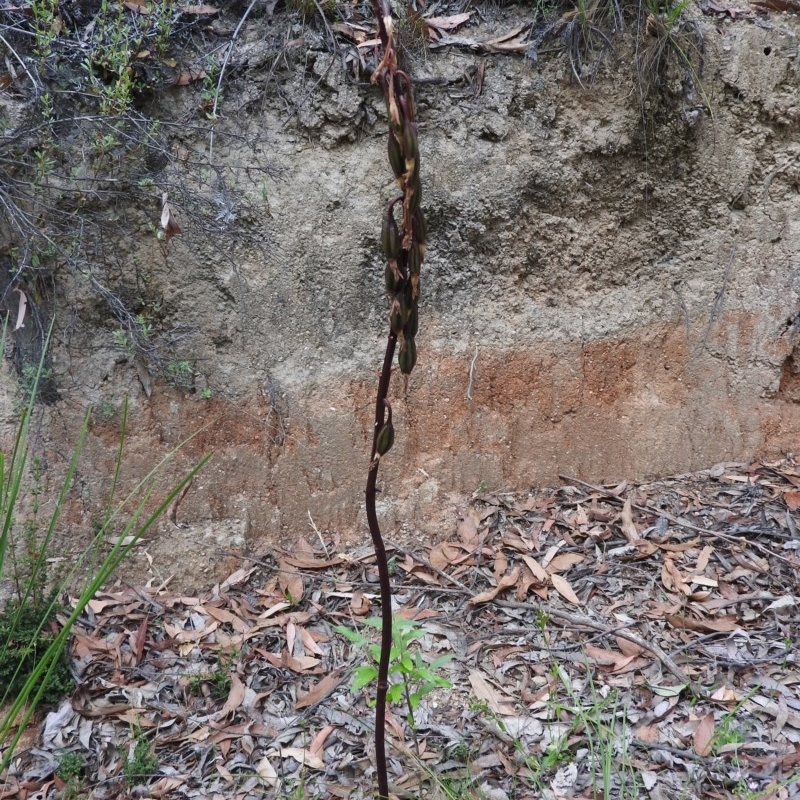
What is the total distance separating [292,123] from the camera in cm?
338

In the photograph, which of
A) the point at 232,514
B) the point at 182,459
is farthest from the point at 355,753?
the point at 182,459

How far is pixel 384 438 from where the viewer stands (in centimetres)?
160

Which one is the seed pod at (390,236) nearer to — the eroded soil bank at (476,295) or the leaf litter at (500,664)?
the leaf litter at (500,664)

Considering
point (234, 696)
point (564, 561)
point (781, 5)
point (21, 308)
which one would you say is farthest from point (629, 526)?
point (21, 308)

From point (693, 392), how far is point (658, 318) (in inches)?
16.8

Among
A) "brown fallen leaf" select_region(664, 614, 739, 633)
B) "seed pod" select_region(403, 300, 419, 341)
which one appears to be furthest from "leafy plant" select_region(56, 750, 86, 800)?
"brown fallen leaf" select_region(664, 614, 739, 633)

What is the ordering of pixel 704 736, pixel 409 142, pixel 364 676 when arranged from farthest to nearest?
pixel 704 736
pixel 364 676
pixel 409 142

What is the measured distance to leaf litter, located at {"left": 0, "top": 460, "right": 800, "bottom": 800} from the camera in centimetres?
236

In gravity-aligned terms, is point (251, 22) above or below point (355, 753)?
above

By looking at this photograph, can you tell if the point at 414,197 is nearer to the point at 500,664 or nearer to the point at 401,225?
the point at 401,225

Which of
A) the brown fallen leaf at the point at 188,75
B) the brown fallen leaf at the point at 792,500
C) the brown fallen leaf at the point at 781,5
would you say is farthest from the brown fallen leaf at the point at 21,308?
the brown fallen leaf at the point at 781,5

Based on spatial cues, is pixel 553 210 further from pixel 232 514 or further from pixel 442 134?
pixel 232 514

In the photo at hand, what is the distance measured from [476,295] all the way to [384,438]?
2179 millimetres

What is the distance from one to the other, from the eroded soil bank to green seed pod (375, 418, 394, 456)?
192 centimetres
